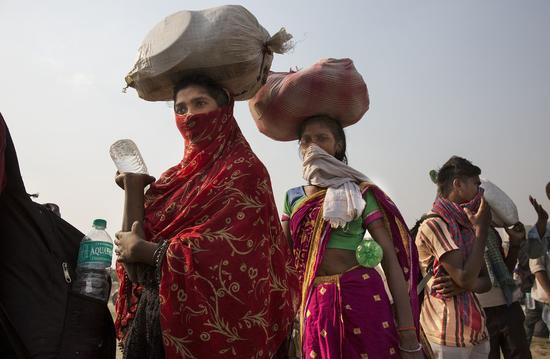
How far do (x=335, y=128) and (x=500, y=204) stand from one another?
258cm

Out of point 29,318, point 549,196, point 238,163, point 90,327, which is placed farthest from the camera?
point 549,196

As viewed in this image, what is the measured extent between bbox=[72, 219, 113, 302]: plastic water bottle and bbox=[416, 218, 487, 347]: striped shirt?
2.94m

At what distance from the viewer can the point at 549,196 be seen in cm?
727

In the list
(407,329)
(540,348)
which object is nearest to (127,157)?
(407,329)

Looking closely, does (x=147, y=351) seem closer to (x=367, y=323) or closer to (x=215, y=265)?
(x=215, y=265)

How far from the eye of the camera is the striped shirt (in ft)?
13.3

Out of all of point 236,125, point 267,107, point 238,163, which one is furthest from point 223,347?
point 267,107

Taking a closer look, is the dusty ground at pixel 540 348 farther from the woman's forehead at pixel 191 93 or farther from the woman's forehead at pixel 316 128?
the woman's forehead at pixel 191 93

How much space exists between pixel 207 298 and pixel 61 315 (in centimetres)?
55

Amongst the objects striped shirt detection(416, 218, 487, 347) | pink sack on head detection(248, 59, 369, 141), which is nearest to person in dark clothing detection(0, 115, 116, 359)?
pink sack on head detection(248, 59, 369, 141)

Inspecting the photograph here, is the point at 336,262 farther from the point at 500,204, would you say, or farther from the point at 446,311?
the point at 500,204

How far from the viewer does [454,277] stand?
4.13 m

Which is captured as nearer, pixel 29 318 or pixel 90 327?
pixel 29 318

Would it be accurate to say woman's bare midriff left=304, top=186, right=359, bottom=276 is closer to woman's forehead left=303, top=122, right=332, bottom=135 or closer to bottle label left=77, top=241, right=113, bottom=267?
woman's forehead left=303, top=122, right=332, bottom=135
